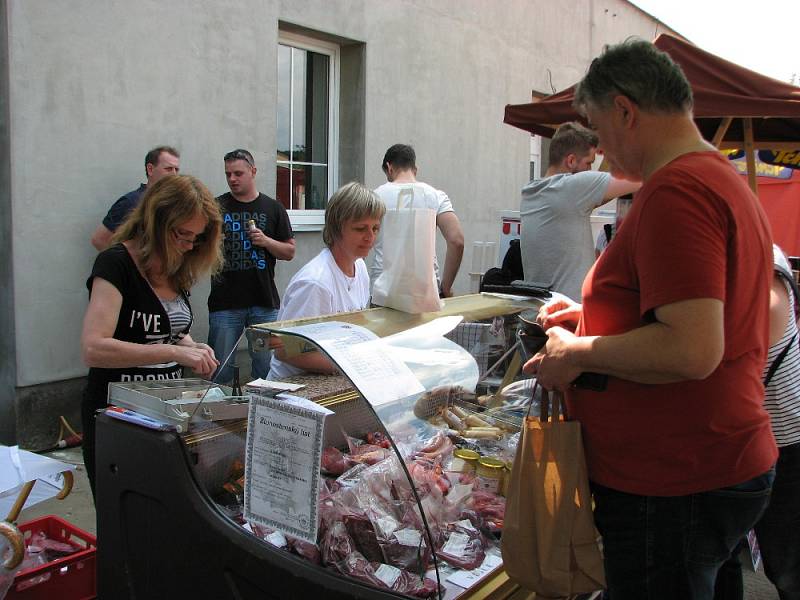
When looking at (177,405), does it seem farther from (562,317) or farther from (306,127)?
(306,127)

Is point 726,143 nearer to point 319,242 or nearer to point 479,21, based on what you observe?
point 479,21

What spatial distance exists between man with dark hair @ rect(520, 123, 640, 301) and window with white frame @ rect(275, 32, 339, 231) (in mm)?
2663

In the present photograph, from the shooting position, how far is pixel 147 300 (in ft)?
7.84

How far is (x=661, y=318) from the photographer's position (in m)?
1.38

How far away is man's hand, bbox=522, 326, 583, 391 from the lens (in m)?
1.54

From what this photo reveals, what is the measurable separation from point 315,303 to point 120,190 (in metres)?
2.60

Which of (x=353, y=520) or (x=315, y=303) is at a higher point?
(x=315, y=303)

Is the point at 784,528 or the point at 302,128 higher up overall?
the point at 302,128

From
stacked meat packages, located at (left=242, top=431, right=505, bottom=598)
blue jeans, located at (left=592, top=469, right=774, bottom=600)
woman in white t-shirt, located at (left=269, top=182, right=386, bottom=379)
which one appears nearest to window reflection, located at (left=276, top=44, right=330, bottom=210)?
woman in white t-shirt, located at (left=269, top=182, right=386, bottom=379)

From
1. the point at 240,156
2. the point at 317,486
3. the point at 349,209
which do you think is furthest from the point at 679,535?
the point at 240,156

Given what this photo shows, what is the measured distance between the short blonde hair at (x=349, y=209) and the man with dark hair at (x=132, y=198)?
1.79 m

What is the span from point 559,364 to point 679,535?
441 mm

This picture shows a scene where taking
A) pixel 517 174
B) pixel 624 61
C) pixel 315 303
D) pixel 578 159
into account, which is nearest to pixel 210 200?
pixel 315 303

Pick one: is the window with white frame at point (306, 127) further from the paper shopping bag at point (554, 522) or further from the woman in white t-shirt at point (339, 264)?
the paper shopping bag at point (554, 522)
